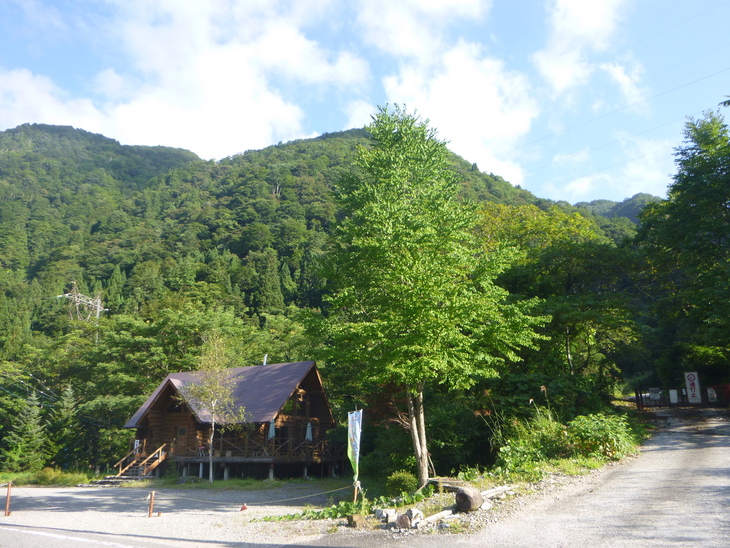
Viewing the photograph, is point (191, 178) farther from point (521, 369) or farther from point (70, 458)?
point (521, 369)

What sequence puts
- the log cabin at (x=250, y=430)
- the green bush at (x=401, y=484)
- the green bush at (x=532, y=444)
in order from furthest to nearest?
the log cabin at (x=250, y=430)
the green bush at (x=401, y=484)
the green bush at (x=532, y=444)

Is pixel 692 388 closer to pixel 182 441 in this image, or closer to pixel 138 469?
pixel 182 441

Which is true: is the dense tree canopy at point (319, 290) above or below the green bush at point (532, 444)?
above

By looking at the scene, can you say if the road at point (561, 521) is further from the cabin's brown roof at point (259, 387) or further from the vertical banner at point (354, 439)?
the cabin's brown roof at point (259, 387)

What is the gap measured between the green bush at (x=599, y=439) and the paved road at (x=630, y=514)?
0.70m

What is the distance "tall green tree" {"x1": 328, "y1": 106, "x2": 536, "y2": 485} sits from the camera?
1408 centimetres

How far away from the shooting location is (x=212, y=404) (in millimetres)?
25047

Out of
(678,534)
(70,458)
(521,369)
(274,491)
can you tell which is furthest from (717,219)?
(70,458)

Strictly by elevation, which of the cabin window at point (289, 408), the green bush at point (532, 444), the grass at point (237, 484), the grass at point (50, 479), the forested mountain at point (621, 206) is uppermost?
the forested mountain at point (621, 206)

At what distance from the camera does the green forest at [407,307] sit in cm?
1510

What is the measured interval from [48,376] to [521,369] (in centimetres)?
3999

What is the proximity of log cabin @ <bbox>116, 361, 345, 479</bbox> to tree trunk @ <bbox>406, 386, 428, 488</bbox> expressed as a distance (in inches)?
431

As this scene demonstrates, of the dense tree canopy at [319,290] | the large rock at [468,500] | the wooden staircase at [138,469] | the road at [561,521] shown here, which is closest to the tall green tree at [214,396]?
the wooden staircase at [138,469]

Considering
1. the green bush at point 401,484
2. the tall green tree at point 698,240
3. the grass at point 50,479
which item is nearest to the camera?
the green bush at point 401,484
